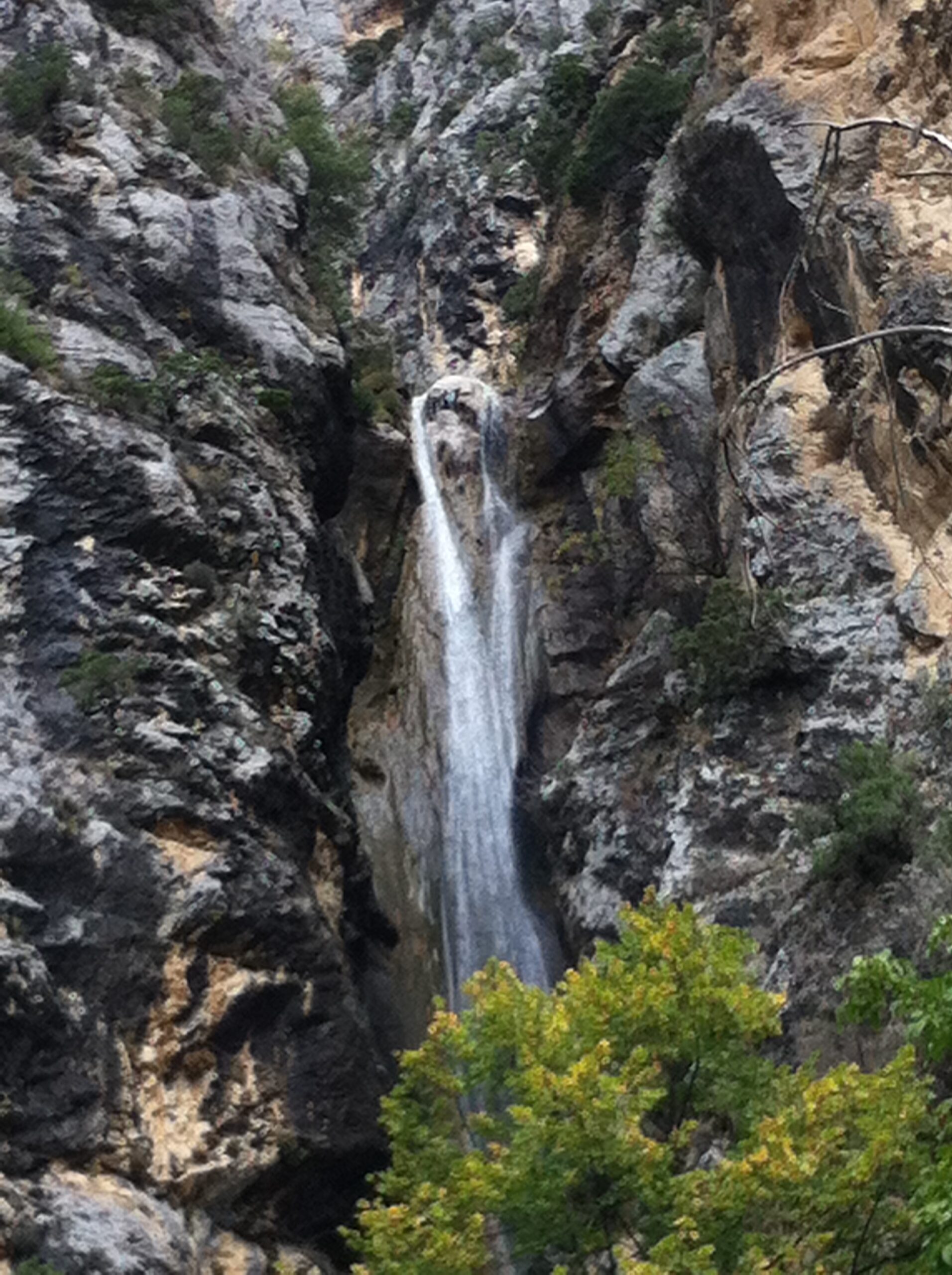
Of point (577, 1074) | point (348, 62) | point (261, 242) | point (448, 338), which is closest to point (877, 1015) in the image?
point (577, 1074)

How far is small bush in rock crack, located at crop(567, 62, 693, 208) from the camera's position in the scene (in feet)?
98.3

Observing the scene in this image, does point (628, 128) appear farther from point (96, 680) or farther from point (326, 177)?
point (96, 680)

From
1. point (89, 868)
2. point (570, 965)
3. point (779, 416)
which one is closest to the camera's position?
point (89, 868)

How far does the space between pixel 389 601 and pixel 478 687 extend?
11.8 ft

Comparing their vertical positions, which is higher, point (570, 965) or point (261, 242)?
point (261, 242)

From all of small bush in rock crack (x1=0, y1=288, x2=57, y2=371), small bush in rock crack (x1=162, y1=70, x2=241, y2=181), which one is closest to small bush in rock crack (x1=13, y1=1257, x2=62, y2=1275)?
small bush in rock crack (x1=0, y1=288, x2=57, y2=371)

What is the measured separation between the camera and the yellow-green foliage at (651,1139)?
28.7 ft

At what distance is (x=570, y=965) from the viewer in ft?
68.7

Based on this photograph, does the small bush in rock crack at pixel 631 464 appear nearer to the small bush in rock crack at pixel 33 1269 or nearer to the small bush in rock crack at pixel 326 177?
the small bush in rock crack at pixel 326 177

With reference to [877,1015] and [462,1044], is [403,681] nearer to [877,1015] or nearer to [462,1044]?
[462,1044]

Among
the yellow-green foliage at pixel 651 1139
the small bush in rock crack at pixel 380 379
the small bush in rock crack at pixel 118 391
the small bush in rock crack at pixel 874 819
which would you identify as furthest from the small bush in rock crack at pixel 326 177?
the yellow-green foliage at pixel 651 1139

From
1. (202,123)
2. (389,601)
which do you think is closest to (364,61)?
(202,123)

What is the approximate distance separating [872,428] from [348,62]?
152 feet

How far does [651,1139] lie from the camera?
10.2 meters
